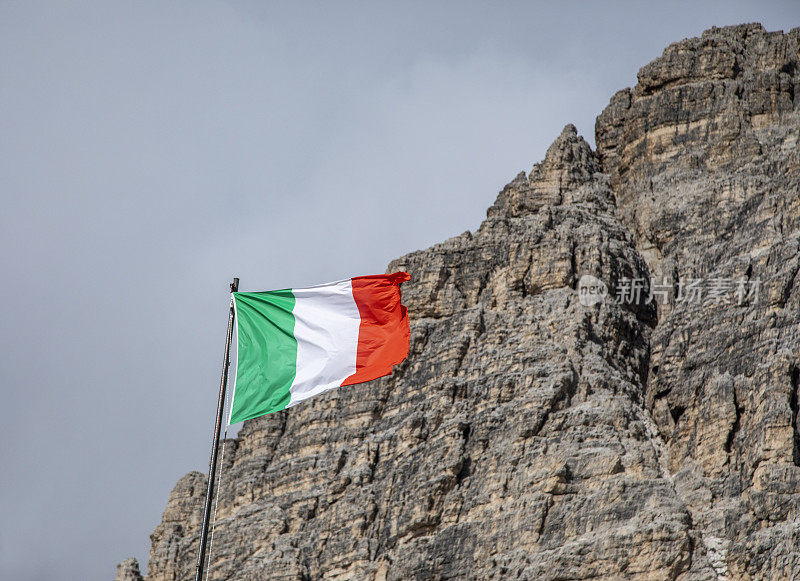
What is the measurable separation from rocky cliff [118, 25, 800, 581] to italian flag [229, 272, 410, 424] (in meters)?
41.3

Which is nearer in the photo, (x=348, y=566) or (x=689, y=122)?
(x=348, y=566)

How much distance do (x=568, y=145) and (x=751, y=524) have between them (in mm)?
42370

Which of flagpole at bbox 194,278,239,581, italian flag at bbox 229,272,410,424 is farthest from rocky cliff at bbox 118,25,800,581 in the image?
flagpole at bbox 194,278,239,581

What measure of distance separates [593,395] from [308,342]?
168ft

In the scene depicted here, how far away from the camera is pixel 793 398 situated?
76.0m

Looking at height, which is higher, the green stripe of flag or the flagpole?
the green stripe of flag

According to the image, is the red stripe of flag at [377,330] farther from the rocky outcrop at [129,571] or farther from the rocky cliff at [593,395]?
the rocky outcrop at [129,571]

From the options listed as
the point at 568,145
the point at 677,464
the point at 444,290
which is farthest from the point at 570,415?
the point at 568,145

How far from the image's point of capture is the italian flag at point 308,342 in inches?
1288

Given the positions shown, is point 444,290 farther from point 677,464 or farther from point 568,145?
point 677,464

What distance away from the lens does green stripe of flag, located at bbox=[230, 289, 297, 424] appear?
32.6m

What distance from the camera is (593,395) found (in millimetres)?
82438

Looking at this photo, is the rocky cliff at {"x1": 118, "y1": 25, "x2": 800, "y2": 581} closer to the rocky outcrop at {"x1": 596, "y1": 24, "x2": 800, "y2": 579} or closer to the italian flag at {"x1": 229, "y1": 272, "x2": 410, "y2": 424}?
the rocky outcrop at {"x1": 596, "y1": 24, "x2": 800, "y2": 579}

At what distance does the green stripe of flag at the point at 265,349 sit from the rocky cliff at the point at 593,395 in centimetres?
4294
